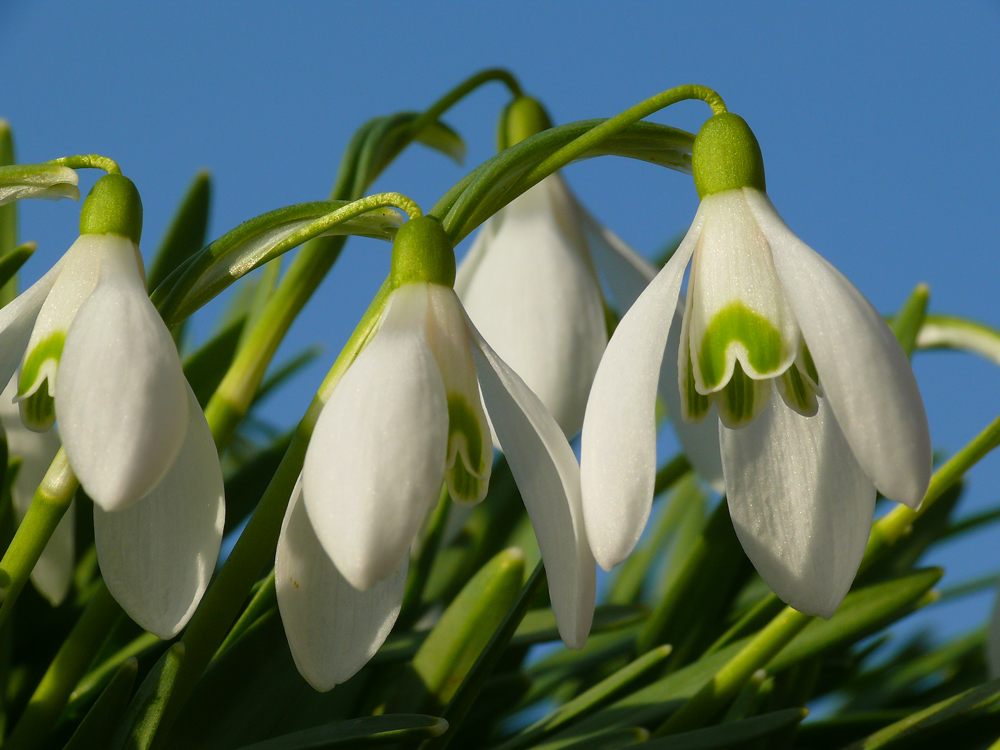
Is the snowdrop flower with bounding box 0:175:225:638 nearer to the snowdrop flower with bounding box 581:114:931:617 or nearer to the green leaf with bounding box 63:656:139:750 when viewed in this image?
the green leaf with bounding box 63:656:139:750

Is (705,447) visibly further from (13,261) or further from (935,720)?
(13,261)

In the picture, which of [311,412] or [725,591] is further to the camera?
[725,591]

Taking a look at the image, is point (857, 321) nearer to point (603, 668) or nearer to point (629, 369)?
point (629, 369)

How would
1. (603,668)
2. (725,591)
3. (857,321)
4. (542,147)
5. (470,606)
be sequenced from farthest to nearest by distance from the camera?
(603,668)
(725,591)
(470,606)
(542,147)
(857,321)

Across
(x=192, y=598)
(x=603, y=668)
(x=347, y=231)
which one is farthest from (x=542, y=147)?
(x=603, y=668)

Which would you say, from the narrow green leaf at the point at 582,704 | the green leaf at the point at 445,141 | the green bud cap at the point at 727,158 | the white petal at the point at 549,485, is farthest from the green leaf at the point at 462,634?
the green leaf at the point at 445,141

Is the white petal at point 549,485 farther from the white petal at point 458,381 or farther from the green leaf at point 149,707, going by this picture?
the green leaf at point 149,707

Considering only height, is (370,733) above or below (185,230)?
below

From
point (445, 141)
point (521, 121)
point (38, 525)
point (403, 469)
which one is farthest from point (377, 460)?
point (445, 141)
